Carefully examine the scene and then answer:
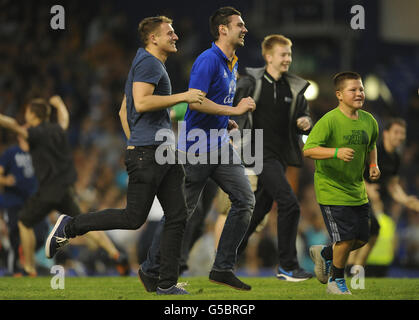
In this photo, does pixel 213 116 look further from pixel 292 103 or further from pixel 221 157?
pixel 292 103

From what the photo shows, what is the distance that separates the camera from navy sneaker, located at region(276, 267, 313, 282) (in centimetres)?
809

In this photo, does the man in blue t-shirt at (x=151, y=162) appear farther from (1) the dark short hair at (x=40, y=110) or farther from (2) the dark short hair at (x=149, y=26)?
(1) the dark short hair at (x=40, y=110)

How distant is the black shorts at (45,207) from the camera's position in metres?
9.63

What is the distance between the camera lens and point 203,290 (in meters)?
7.37

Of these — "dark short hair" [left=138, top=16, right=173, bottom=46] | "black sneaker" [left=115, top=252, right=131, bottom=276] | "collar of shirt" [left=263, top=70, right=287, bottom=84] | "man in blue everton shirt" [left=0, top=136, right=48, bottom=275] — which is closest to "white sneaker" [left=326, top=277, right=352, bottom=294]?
"collar of shirt" [left=263, top=70, right=287, bottom=84]

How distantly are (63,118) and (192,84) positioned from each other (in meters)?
3.39

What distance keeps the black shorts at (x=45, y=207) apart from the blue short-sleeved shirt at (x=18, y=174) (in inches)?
58.3

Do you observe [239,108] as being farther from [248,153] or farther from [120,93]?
[120,93]

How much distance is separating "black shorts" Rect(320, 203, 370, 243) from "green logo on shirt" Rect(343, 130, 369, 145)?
53 centimetres

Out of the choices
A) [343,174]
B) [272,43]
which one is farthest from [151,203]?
[272,43]

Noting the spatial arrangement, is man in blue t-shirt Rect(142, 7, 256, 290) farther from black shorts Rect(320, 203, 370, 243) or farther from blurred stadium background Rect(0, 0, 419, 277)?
blurred stadium background Rect(0, 0, 419, 277)

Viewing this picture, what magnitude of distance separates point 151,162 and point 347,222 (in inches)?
67.1

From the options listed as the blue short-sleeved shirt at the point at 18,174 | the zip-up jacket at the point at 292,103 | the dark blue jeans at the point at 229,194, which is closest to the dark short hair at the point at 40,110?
the blue short-sleeved shirt at the point at 18,174
